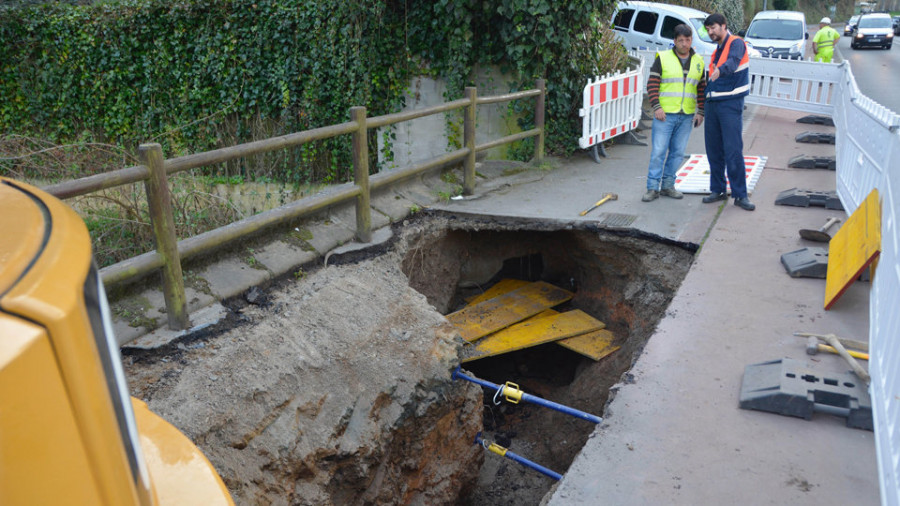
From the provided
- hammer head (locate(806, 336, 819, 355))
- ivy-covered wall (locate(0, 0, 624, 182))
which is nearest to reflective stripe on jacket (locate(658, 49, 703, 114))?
ivy-covered wall (locate(0, 0, 624, 182))

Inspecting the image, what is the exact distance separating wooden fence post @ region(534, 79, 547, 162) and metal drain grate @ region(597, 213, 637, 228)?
2250mm

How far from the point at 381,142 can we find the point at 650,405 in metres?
7.29

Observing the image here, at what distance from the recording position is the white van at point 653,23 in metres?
14.4

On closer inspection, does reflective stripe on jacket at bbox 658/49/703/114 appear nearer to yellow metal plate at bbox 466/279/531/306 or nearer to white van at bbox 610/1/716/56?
yellow metal plate at bbox 466/279/531/306

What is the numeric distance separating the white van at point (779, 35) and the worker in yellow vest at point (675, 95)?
11.1 m

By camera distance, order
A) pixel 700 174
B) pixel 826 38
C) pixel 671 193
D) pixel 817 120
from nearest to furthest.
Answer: pixel 671 193, pixel 700 174, pixel 817 120, pixel 826 38

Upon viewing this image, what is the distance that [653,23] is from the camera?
15047 mm

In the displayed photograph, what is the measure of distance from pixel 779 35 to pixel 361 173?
16.0 meters

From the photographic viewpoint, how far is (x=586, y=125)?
8.48 meters

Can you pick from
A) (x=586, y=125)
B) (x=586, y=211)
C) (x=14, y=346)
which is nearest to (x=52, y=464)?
(x=14, y=346)

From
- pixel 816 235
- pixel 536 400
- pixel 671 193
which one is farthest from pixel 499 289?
pixel 536 400

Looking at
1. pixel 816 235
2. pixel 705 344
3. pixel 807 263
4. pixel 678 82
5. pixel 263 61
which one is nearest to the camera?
pixel 705 344

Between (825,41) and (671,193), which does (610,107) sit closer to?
(671,193)

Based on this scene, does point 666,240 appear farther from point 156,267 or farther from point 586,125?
point 156,267
